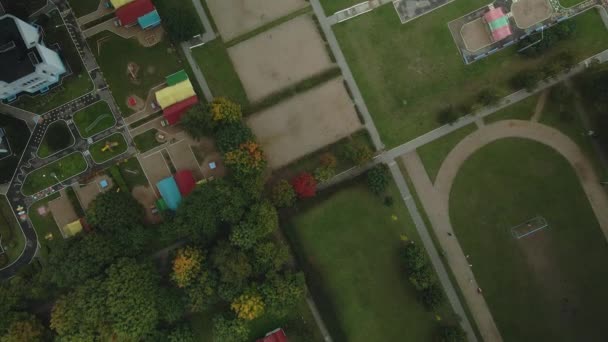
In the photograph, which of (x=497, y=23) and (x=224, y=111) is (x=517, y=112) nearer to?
(x=497, y=23)

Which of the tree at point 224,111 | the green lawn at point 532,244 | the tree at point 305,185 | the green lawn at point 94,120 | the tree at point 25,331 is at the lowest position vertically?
the green lawn at point 532,244

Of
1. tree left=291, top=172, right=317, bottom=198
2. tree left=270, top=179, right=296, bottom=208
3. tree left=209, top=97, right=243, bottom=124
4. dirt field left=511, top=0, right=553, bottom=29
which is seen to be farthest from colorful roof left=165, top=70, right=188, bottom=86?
dirt field left=511, top=0, right=553, bottom=29

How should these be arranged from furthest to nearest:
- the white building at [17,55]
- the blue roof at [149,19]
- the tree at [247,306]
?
the blue roof at [149,19]
the white building at [17,55]
the tree at [247,306]

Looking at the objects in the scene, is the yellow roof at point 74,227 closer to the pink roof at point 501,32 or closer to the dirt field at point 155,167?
the dirt field at point 155,167

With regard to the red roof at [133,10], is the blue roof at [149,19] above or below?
below

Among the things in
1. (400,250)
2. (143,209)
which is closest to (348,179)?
(400,250)

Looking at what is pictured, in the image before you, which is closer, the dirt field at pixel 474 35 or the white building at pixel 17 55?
the white building at pixel 17 55

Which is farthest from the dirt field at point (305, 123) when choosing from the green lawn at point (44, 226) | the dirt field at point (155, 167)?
the green lawn at point (44, 226)

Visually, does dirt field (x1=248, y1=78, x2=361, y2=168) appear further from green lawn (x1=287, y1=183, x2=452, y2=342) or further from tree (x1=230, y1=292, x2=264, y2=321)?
tree (x1=230, y1=292, x2=264, y2=321)

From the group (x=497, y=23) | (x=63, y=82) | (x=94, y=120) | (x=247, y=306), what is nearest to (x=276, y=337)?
(x=247, y=306)
